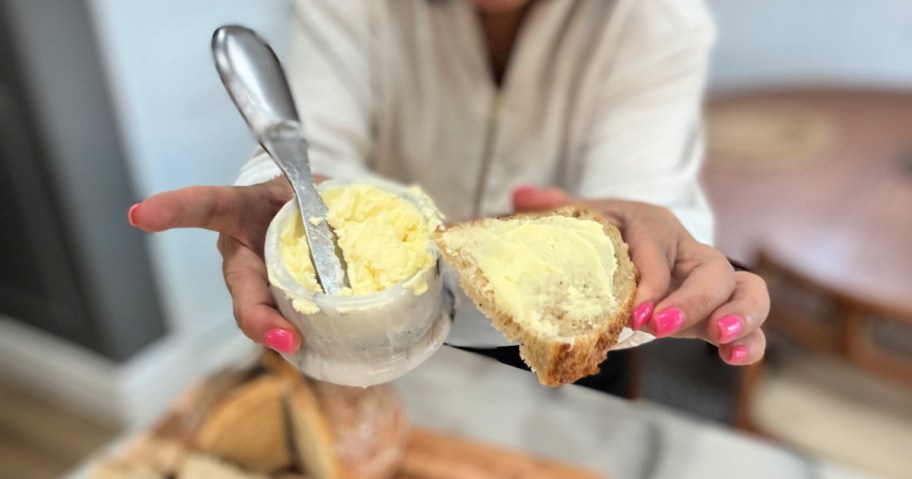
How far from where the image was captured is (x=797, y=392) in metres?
0.94

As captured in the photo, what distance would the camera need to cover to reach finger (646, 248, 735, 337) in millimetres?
255

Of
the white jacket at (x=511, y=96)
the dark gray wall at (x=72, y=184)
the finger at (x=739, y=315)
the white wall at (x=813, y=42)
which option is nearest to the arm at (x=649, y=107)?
the white jacket at (x=511, y=96)

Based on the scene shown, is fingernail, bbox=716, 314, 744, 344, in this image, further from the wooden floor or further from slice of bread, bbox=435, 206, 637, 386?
the wooden floor

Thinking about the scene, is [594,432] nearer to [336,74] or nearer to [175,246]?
[336,74]

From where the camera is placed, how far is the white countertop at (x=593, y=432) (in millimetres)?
550

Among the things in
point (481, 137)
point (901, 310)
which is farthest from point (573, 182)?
point (901, 310)

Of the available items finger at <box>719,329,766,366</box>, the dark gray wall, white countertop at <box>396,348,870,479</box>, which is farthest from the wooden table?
the dark gray wall

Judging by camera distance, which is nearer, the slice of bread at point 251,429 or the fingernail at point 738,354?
the fingernail at point 738,354

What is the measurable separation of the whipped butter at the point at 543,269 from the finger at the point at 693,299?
18 mm

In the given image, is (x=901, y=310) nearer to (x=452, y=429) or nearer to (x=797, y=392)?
(x=797, y=392)

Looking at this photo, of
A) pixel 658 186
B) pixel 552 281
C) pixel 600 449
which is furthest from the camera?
pixel 600 449

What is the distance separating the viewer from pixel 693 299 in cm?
25

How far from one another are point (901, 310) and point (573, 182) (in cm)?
49

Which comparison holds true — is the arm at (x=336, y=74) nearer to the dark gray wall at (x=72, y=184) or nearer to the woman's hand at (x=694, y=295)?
the woman's hand at (x=694, y=295)
